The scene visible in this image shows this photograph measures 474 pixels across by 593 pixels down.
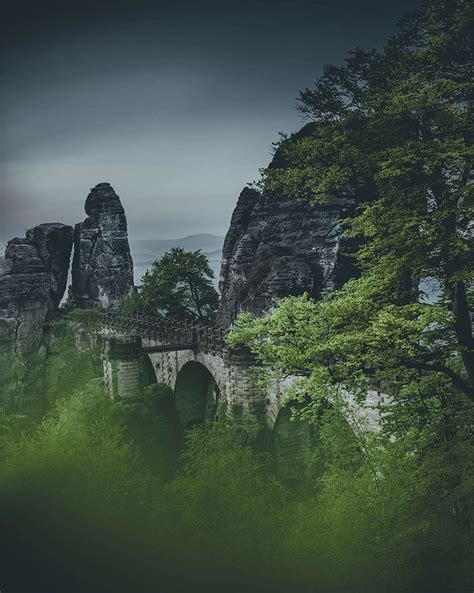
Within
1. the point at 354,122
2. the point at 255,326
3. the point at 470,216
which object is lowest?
the point at 255,326

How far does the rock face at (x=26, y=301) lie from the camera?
1959 inches

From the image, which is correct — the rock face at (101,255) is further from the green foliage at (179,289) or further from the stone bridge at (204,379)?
the stone bridge at (204,379)

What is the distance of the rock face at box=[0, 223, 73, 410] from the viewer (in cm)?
4975

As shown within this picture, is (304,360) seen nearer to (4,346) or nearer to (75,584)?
(75,584)

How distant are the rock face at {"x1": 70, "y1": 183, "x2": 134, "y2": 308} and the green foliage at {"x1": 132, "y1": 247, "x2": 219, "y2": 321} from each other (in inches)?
316

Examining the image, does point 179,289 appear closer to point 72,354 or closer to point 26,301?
point 72,354

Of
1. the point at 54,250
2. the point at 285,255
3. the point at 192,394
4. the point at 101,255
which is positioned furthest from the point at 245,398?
the point at 54,250

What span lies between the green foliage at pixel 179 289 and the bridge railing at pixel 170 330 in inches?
72.3

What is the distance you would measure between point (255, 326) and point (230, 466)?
1068 cm

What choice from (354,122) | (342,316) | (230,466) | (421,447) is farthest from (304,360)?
(230,466)

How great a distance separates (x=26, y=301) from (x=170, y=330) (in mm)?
19463

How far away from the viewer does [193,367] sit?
38031 millimetres

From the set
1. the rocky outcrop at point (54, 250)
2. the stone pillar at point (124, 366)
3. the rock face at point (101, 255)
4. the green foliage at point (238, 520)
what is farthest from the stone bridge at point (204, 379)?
the rocky outcrop at point (54, 250)

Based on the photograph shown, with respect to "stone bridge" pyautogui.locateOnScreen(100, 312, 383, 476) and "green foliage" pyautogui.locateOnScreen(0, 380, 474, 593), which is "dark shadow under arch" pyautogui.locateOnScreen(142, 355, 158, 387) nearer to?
"stone bridge" pyautogui.locateOnScreen(100, 312, 383, 476)
